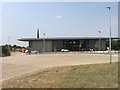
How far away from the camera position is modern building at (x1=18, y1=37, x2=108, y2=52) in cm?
12425

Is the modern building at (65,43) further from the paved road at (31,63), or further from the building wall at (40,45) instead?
the paved road at (31,63)

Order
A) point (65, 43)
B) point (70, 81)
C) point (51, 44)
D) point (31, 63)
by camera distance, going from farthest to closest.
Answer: point (65, 43) < point (51, 44) < point (31, 63) < point (70, 81)

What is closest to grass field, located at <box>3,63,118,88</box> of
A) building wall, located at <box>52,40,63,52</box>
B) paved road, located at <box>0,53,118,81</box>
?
paved road, located at <box>0,53,118,81</box>

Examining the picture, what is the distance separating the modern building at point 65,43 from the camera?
408ft

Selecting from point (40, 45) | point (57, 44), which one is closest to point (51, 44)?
point (57, 44)

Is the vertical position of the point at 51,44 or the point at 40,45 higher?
the point at 51,44

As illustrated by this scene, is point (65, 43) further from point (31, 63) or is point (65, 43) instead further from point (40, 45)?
point (31, 63)

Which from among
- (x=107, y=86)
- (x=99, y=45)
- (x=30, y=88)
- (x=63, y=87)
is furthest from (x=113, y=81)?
(x=99, y=45)

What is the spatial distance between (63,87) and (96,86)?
4.03 feet

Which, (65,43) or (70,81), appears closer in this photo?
(70,81)

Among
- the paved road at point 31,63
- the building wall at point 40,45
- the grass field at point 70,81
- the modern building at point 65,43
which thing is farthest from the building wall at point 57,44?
the grass field at point 70,81

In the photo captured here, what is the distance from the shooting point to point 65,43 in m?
128

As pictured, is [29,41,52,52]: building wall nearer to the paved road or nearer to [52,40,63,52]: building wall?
[52,40,63,52]: building wall

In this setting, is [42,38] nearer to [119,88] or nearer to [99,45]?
[99,45]
